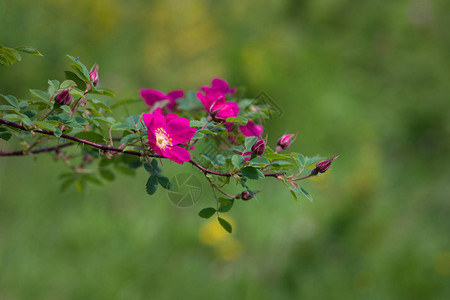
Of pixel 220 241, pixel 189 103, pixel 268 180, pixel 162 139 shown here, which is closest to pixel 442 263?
pixel 220 241

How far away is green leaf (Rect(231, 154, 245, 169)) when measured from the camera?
24.3 inches

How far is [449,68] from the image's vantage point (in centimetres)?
401

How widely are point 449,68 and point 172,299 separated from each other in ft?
10.3

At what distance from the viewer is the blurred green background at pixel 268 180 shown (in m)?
2.02

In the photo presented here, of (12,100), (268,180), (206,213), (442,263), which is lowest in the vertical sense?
(268,180)

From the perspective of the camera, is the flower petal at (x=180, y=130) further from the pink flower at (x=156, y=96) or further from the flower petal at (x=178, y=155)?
the pink flower at (x=156, y=96)

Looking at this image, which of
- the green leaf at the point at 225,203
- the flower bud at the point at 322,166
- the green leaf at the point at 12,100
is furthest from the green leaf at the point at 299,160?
the green leaf at the point at 12,100

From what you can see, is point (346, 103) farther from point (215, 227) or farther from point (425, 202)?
point (215, 227)

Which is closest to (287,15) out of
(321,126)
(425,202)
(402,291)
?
(321,126)

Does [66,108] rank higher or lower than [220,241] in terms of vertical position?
higher

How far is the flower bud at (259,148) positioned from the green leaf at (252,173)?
0.02 meters

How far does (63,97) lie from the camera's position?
25.4 inches

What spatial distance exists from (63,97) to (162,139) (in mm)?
155

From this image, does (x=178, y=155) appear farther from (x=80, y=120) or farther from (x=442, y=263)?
(x=442, y=263)
